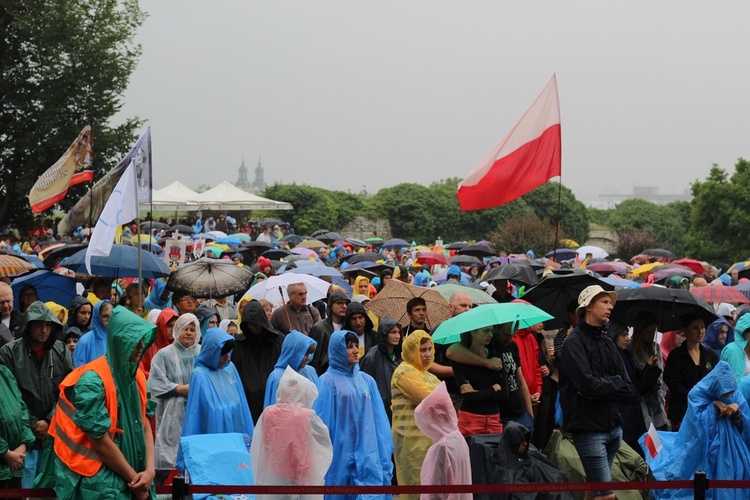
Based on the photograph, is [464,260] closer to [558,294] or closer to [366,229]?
[558,294]

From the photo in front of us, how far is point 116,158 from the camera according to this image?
126 feet

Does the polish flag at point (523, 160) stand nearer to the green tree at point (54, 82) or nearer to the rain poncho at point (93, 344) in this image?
the rain poncho at point (93, 344)

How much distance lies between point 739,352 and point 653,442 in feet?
4.89

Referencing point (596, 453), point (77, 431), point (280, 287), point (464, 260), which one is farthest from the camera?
point (464, 260)

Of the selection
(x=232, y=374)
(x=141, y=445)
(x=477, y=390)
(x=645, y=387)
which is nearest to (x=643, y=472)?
(x=645, y=387)

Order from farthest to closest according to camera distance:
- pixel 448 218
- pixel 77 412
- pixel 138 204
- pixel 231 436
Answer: pixel 448 218 → pixel 138 204 → pixel 231 436 → pixel 77 412

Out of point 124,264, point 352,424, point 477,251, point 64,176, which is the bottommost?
point 352,424

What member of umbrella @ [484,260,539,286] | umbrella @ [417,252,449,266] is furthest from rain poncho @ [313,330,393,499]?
umbrella @ [417,252,449,266]

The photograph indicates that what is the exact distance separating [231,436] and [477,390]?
7.35ft

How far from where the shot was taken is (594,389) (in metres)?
7.31

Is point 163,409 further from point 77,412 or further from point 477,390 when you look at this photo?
point 77,412

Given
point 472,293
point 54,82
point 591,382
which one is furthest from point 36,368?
point 54,82

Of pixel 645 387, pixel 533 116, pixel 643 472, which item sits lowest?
pixel 643 472

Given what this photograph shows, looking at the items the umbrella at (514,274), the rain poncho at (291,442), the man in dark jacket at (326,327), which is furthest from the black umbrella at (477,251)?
the rain poncho at (291,442)
